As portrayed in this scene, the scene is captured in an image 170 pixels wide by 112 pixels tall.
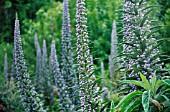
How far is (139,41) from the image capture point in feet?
12.0

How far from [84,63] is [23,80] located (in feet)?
3.24

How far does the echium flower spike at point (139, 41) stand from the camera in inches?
145

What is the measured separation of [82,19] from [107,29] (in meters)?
6.52

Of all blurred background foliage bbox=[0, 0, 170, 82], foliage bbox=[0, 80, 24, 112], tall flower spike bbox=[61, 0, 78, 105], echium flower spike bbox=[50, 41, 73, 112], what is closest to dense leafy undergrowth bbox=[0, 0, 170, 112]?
echium flower spike bbox=[50, 41, 73, 112]

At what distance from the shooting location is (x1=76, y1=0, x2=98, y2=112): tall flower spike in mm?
3469

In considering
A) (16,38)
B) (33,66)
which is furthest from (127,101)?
(33,66)

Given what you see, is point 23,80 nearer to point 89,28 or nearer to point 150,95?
point 150,95

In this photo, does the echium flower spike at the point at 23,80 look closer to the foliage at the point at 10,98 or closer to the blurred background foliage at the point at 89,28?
the foliage at the point at 10,98

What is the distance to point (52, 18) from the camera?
11.0 metres

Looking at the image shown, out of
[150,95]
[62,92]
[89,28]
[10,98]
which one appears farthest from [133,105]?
[89,28]

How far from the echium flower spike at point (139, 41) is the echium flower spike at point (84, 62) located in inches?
16.2

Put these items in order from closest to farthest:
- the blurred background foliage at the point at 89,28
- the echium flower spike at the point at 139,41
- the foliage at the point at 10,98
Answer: the echium flower spike at the point at 139,41
the foliage at the point at 10,98
the blurred background foliage at the point at 89,28

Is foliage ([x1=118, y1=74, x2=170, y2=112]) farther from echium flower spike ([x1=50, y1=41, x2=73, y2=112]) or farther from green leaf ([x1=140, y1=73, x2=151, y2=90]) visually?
echium flower spike ([x1=50, y1=41, x2=73, y2=112])

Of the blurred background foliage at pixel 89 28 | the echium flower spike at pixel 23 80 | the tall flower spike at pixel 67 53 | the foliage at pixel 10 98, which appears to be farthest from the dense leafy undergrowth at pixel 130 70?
the blurred background foliage at pixel 89 28
